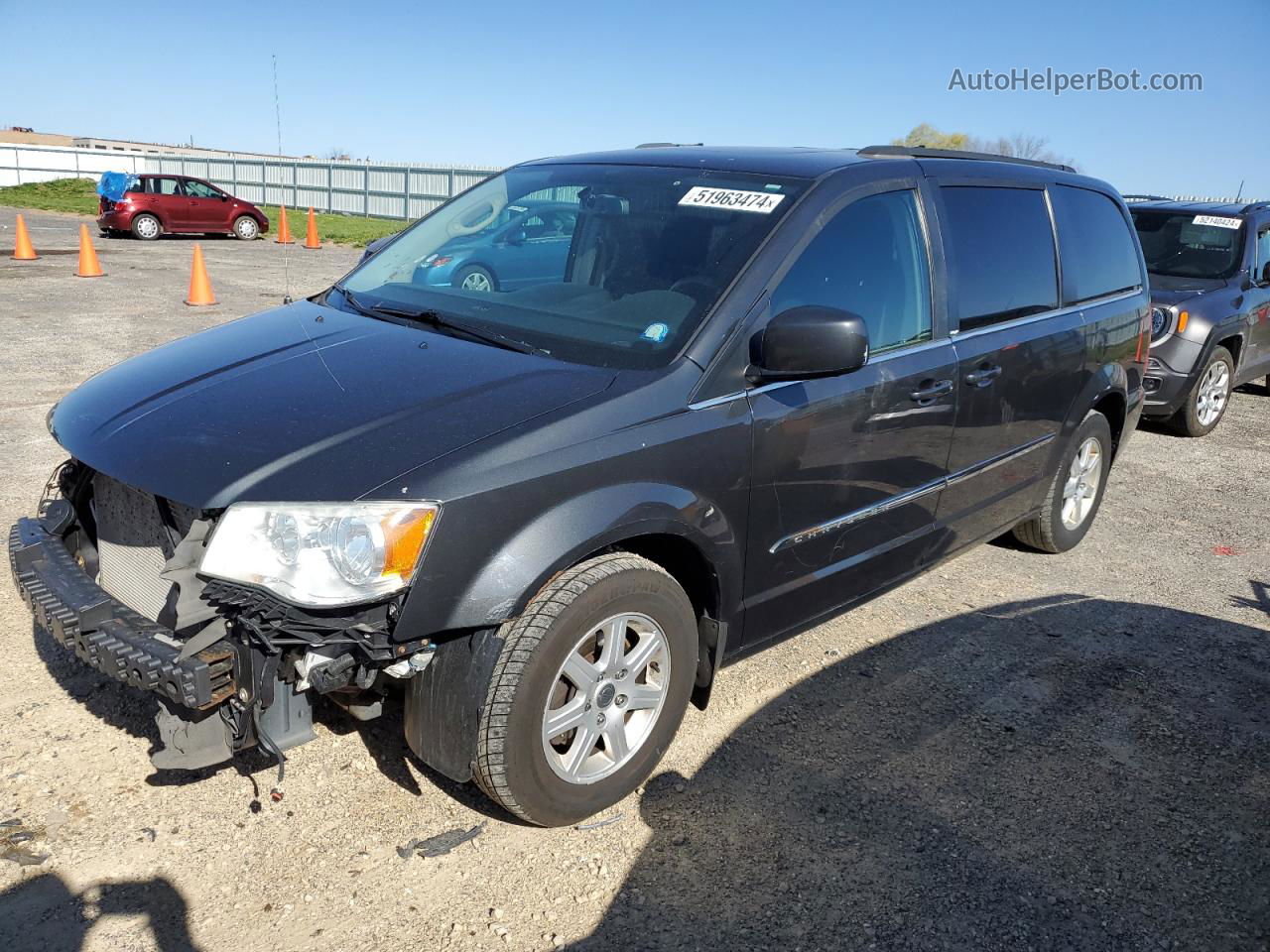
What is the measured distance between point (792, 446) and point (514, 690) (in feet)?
3.91

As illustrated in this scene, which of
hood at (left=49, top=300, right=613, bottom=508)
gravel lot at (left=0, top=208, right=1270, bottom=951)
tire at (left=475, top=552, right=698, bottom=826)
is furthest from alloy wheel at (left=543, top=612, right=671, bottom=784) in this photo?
hood at (left=49, top=300, right=613, bottom=508)

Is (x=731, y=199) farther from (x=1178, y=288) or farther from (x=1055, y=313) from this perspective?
(x=1178, y=288)

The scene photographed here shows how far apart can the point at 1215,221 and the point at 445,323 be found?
315 inches

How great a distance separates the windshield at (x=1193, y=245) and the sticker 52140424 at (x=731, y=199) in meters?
6.78

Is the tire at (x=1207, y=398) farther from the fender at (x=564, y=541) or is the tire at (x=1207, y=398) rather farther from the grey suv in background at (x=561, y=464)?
the fender at (x=564, y=541)

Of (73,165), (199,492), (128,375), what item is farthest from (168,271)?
(73,165)

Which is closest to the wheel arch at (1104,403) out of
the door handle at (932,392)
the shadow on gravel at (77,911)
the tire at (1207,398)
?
the door handle at (932,392)

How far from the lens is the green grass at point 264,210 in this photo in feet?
85.7

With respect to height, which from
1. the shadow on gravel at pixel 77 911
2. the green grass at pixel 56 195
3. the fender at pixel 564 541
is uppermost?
the fender at pixel 564 541

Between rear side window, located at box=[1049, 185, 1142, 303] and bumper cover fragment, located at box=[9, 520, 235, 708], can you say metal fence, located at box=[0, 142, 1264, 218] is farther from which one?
bumper cover fragment, located at box=[9, 520, 235, 708]

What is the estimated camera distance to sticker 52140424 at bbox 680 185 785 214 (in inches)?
131

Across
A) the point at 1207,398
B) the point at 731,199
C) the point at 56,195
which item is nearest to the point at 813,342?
the point at 731,199

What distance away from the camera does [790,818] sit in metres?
3.01

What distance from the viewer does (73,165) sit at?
4316 cm
